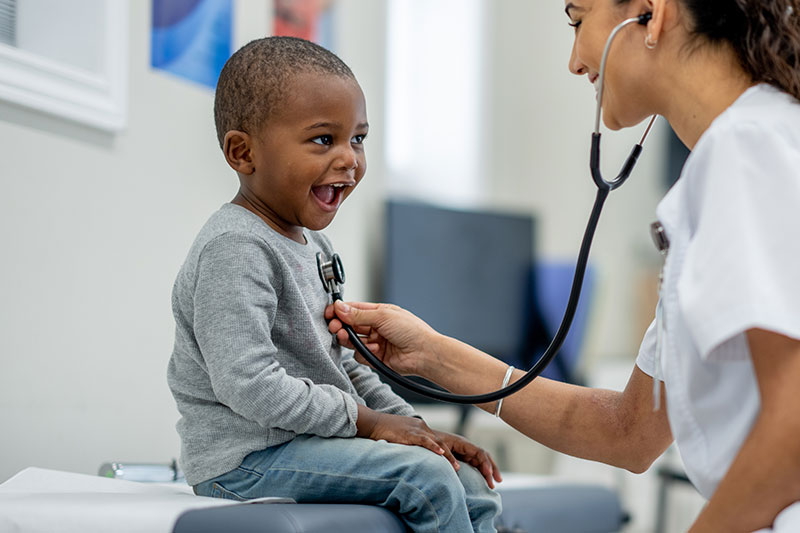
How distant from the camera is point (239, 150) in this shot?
1148 millimetres

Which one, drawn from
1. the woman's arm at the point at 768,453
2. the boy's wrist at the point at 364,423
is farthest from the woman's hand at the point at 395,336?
the woman's arm at the point at 768,453

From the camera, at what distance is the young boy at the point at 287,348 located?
99 centimetres

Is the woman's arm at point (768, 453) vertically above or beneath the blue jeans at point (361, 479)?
above

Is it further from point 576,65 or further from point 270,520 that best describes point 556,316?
point 270,520

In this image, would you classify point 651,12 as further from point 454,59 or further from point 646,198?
point 646,198

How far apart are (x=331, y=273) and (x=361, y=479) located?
0.95 feet

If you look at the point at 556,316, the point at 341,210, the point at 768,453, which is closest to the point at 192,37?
the point at 341,210

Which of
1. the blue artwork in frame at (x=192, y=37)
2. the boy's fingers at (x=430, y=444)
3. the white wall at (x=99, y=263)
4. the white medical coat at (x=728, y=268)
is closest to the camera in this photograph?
the white medical coat at (x=728, y=268)

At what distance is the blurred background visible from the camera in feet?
4.67

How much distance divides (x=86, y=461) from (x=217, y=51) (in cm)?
91

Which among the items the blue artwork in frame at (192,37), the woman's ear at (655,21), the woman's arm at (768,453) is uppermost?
the blue artwork in frame at (192,37)

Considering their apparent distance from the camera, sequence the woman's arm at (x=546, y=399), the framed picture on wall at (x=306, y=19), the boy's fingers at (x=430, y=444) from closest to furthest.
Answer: the boy's fingers at (x=430, y=444)
the woman's arm at (x=546, y=399)
the framed picture on wall at (x=306, y=19)

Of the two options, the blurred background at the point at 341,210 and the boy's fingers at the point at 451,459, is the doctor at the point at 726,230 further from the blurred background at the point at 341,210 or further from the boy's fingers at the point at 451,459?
the blurred background at the point at 341,210

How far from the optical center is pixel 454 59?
3785 mm
